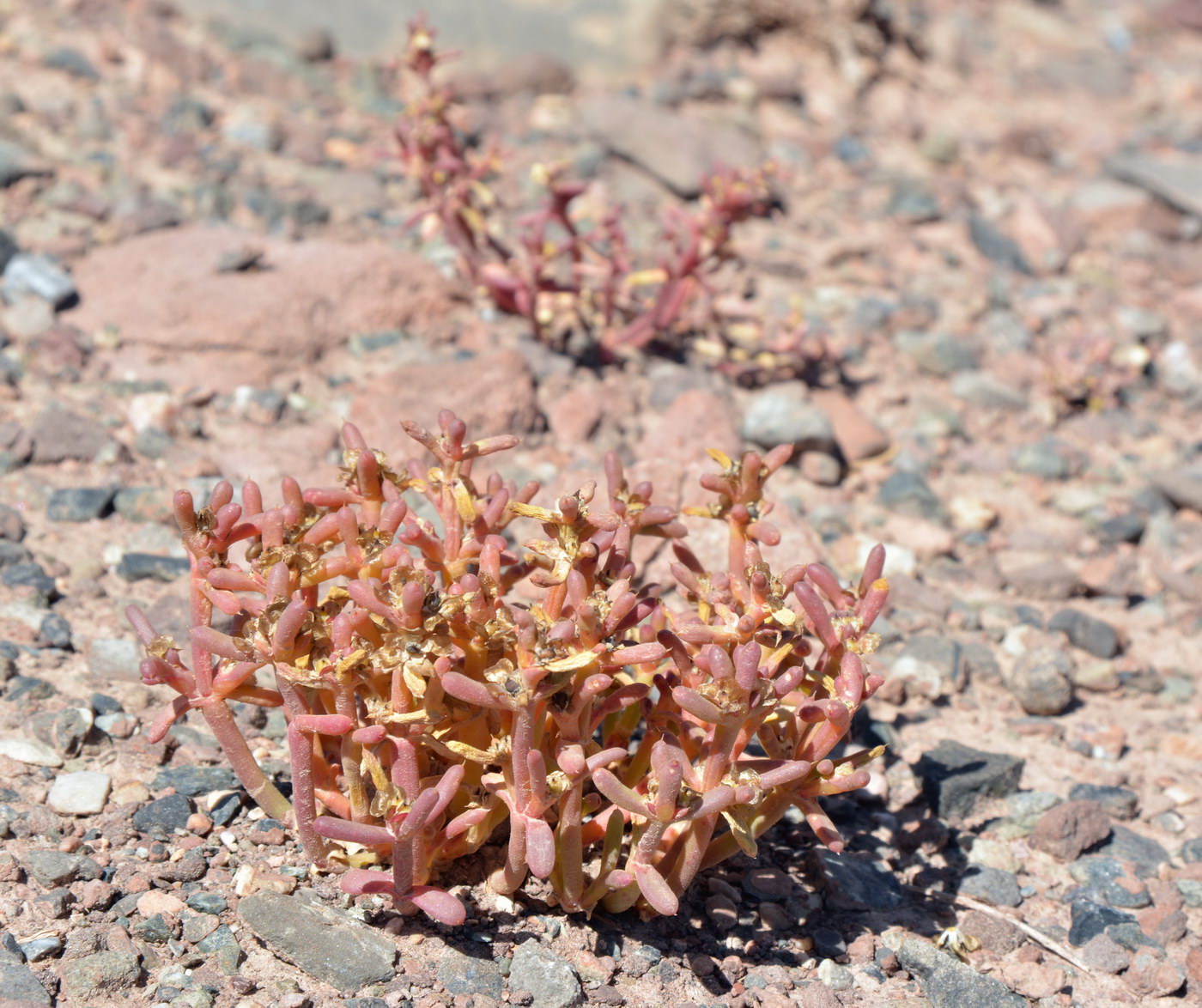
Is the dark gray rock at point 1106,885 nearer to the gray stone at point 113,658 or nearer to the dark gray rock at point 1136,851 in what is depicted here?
the dark gray rock at point 1136,851

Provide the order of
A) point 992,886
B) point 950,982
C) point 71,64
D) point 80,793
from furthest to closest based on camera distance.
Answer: point 71,64 → point 992,886 → point 80,793 → point 950,982

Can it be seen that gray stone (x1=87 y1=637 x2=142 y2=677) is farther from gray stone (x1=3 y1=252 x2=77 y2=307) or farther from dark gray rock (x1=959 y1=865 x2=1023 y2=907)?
A: dark gray rock (x1=959 y1=865 x2=1023 y2=907)

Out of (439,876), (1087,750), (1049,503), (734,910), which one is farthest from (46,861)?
(1049,503)

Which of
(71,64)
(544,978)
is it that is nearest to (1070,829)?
(544,978)

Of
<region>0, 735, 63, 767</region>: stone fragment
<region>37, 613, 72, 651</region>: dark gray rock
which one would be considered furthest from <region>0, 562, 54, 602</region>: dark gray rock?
<region>0, 735, 63, 767</region>: stone fragment

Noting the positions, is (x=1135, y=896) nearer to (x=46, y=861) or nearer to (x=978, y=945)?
(x=978, y=945)

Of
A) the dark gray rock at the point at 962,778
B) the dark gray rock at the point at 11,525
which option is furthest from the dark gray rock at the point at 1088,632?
the dark gray rock at the point at 11,525

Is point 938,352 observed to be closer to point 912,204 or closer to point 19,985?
point 912,204
